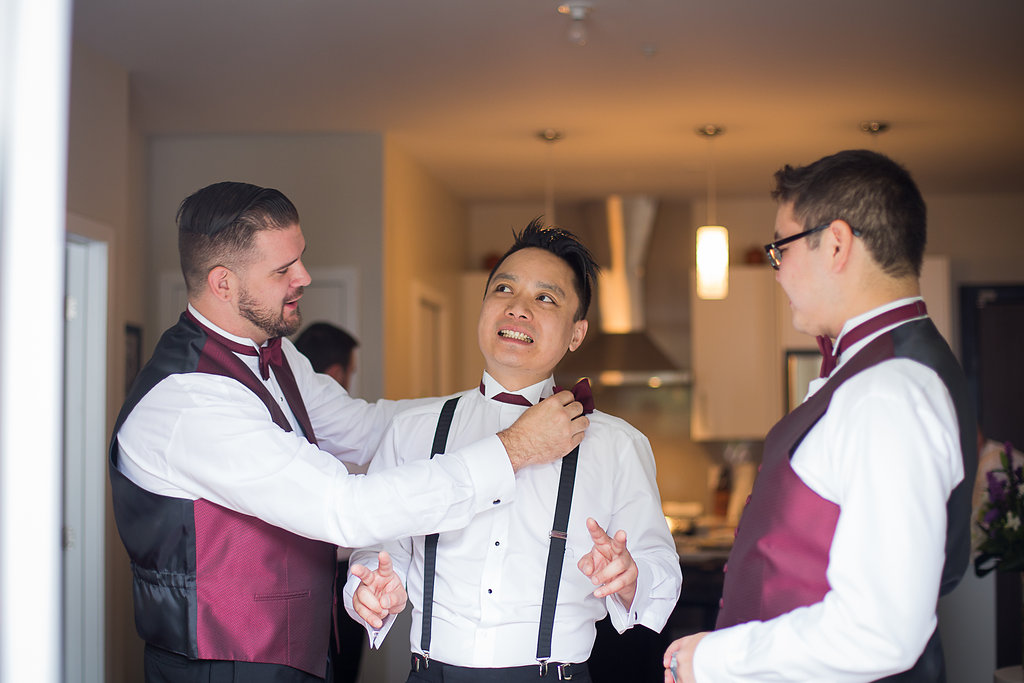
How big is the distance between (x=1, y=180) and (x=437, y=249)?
497 centimetres

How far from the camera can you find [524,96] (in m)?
4.25

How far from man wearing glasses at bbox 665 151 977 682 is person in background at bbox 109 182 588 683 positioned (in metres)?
0.50

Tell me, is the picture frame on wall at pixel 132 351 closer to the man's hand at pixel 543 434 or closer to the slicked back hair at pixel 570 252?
the slicked back hair at pixel 570 252

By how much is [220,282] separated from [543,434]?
2.44 feet

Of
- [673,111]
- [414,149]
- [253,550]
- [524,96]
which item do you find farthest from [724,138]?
[253,550]

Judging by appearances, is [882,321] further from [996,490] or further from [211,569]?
[996,490]

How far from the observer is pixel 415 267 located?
17.8 feet

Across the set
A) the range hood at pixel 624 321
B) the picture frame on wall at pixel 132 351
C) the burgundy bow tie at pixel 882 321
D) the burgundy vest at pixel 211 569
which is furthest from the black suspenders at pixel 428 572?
the range hood at pixel 624 321

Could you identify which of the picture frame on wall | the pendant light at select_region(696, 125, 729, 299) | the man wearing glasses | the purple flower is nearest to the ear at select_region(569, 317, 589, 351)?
the man wearing glasses

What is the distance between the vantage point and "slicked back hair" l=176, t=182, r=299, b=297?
203 cm

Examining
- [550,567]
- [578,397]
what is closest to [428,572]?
[550,567]

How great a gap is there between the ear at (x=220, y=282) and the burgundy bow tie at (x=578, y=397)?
1.93 ft

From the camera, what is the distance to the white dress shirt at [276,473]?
5.79 ft

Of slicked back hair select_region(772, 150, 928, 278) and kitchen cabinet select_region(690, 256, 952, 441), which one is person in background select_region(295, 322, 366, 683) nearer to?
slicked back hair select_region(772, 150, 928, 278)
